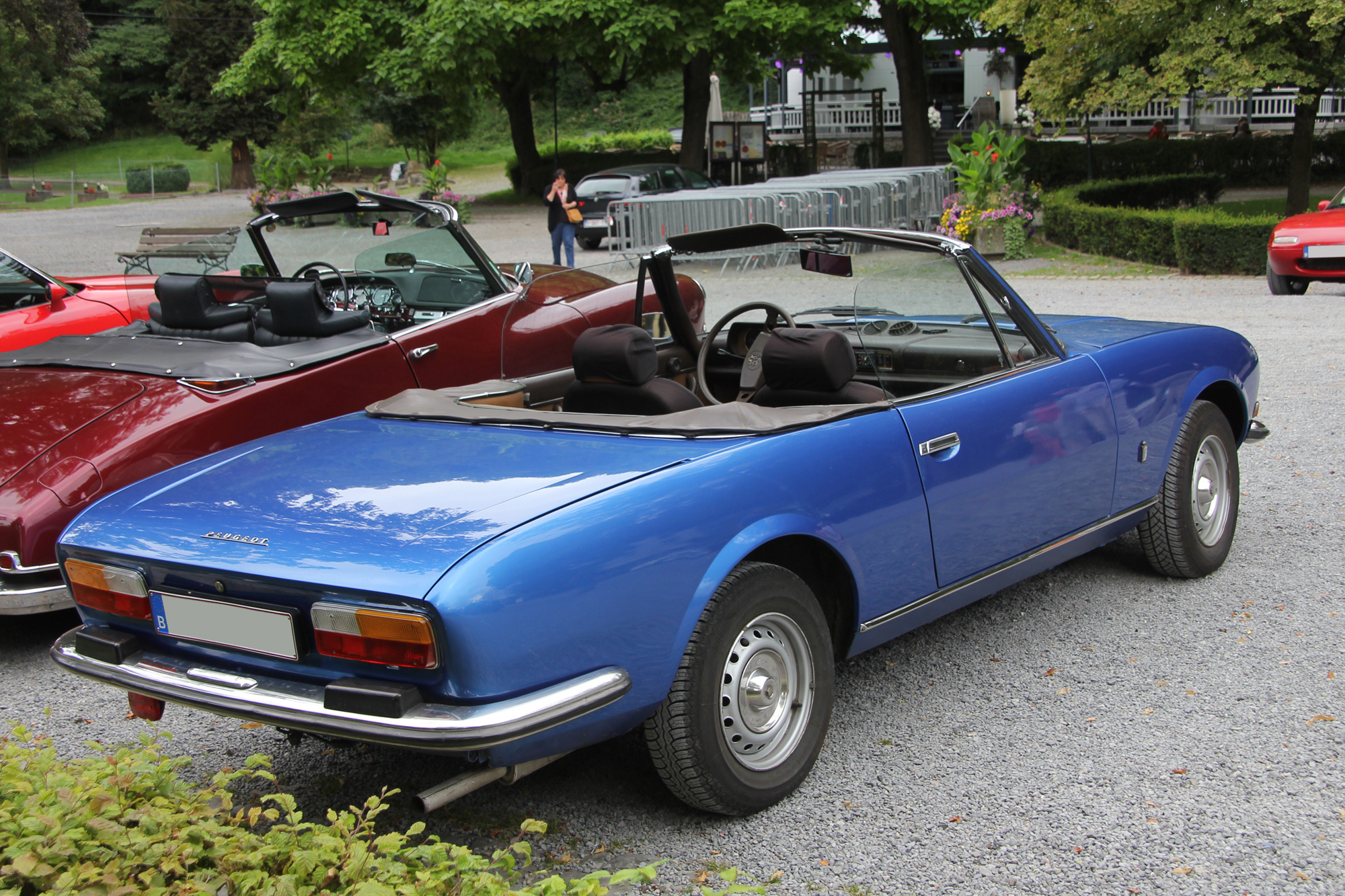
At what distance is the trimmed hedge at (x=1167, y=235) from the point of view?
48.9 ft

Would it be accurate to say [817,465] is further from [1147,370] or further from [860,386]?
[1147,370]

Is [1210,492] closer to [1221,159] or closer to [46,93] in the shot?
[1221,159]

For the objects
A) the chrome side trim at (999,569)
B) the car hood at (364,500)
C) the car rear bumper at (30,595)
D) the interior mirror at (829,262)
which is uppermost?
the interior mirror at (829,262)

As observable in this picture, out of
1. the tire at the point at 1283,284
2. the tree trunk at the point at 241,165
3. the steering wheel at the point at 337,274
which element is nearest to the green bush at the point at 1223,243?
the tire at the point at 1283,284

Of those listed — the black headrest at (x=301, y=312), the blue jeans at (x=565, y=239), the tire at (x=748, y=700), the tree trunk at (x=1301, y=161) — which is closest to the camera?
the tire at (x=748, y=700)

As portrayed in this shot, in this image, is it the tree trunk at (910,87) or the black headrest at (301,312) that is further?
the tree trunk at (910,87)

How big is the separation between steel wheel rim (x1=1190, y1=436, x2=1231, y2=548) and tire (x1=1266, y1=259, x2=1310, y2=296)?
9421mm

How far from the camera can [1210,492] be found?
15.8 ft

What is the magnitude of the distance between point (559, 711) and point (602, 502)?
1.65ft

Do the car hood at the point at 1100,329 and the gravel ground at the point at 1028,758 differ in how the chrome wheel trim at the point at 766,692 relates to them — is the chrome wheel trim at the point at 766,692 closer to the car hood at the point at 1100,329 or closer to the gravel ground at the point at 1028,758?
the gravel ground at the point at 1028,758

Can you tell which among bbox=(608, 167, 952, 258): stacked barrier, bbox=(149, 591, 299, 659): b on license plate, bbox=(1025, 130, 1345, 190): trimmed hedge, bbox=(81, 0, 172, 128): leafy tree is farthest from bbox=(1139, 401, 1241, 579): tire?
bbox=(81, 0, 172, 128): leafy tree

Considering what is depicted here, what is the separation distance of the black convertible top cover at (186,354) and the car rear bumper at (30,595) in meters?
1.14

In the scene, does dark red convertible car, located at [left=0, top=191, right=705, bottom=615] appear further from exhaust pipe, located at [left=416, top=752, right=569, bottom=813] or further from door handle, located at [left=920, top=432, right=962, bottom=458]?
exhaust pipe, located at [left=416, top=752, right=569, bottom=813]

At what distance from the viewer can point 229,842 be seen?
2279 millimetres
